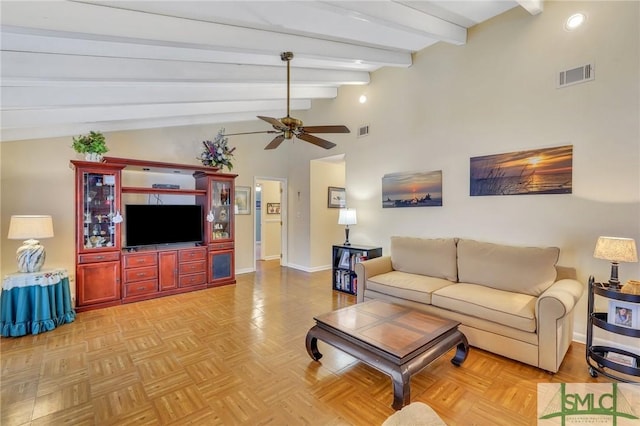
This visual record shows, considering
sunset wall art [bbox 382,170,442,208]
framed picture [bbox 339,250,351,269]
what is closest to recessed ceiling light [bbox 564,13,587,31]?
sunset wall art [bbox 382,170,442,208]

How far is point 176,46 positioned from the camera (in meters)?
2.73

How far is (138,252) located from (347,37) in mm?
4085

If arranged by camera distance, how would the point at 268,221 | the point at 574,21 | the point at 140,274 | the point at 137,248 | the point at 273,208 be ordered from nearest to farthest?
the point at 574,21, the point at 140,274, the point at 137,248, the point at 268,221, the point at 273,208

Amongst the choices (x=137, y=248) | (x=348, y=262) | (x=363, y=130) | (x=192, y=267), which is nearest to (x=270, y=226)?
(x=192, y=267)

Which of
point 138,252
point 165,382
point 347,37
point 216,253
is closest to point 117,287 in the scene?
point 138,252

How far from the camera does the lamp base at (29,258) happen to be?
3346 mm

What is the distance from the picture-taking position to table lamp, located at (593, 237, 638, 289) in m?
2.36

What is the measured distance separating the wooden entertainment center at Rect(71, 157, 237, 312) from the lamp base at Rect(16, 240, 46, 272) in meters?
0.44

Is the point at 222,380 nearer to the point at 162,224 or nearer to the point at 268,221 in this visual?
the point at 162,224

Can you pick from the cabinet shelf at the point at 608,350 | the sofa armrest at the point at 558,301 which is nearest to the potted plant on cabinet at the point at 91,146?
the sofa armrest at the point at 558,301

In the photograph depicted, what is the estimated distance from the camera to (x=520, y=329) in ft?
8.29

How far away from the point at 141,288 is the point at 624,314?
5.46 meters

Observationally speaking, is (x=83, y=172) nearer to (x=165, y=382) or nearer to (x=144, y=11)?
(x=144, y=11)

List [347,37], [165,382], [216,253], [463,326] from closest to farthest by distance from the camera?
1. [165,382]
2. [463,326]
3. [347,37]
4. [216,253]
